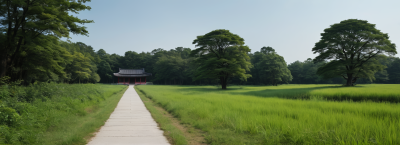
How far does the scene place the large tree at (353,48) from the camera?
2569cm

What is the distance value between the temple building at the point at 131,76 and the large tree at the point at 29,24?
A: 50.8 m

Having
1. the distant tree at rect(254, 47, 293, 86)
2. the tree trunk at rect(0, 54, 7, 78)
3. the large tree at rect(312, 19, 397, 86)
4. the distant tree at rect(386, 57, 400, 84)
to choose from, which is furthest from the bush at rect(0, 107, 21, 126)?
the distant tree at rect(386, 57, 400, 84)

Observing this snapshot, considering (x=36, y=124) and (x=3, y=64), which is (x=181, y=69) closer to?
(x=3, y=64)

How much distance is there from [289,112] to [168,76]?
58.0m

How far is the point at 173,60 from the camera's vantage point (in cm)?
6281

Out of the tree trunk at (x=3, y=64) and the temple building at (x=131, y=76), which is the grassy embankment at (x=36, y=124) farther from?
the temple building at (x=131, y=76)

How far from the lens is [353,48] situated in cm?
2695

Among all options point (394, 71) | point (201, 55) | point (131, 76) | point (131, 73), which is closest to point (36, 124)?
point (201, 55)

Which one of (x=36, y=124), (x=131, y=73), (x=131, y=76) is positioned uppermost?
(x=131, y=73)

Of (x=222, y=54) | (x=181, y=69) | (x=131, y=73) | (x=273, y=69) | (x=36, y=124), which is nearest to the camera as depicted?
(x=36, y=124)

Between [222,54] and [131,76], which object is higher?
[222,54]

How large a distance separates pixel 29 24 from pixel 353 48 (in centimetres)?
3690

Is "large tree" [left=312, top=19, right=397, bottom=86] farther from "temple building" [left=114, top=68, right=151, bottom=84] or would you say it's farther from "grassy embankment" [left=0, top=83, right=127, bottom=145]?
"temple building" [left=114, top=68, right=151, bottom=84]

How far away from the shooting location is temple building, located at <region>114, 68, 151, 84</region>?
62.5 meters
